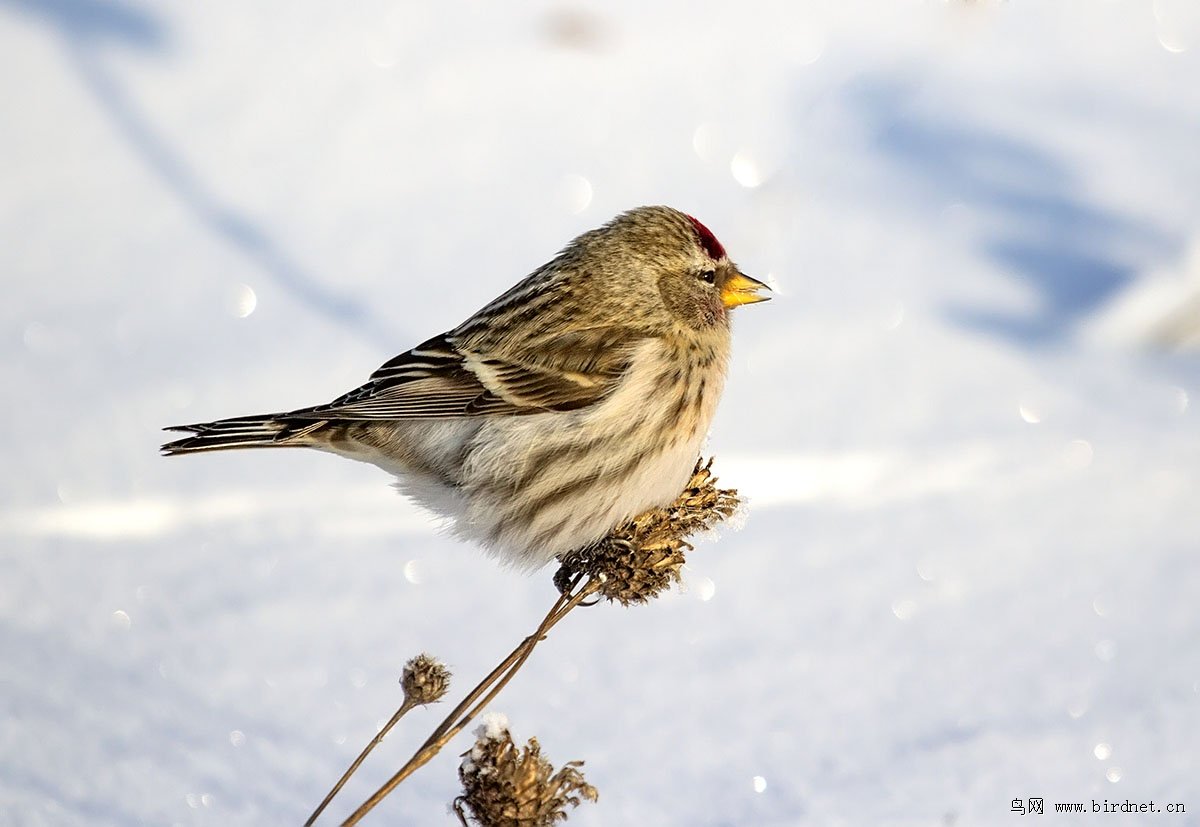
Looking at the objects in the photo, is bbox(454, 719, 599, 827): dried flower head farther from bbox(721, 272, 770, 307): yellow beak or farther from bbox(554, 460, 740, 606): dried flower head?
bbox(721, 272, 770, 307): yellow beak

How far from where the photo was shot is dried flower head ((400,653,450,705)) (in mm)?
1331

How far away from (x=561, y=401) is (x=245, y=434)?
15.6 inches

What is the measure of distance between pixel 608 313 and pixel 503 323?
142mm

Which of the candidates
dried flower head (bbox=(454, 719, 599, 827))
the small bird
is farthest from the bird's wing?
→ dried flower head (bbox=(454, 719, 599, 827))

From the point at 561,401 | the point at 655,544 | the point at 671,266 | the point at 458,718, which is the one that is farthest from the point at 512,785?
the point at 671,266

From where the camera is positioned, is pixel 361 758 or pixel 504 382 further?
pixel 504 382

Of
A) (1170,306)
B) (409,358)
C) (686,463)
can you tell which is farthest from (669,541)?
(1170,306)

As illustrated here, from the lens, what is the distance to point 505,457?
5.14ft

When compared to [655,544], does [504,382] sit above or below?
above

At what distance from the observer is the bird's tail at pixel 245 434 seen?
1.42 metres

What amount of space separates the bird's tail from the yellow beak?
58cm

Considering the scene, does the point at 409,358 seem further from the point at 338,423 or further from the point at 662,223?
the point at 662,223

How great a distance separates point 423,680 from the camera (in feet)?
4.38

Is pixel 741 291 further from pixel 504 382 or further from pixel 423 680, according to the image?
pixel 423 680
